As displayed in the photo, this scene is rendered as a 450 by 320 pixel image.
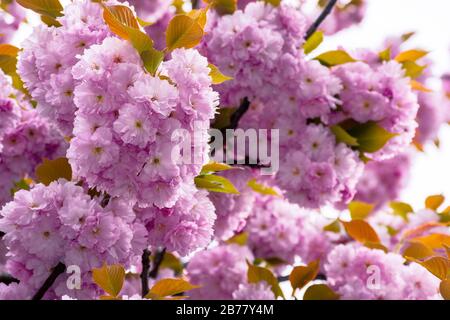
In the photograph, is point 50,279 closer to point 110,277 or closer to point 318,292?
point 110,277

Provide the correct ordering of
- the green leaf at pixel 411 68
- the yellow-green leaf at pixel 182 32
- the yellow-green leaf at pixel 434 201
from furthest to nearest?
the yellow-green leaf at pixel 434 201
the green leaf at pixel 411 68
the yellow-green leaf at pixel 182 32

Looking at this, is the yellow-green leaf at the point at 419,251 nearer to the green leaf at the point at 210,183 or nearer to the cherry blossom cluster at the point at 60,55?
the green leaf at the point at 210,183

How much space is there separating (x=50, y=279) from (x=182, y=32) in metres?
0.79

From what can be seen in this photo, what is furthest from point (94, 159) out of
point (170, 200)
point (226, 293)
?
point (226, 293)

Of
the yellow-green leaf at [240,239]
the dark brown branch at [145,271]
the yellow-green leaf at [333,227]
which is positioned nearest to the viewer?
the dark brown branch at [145,271]

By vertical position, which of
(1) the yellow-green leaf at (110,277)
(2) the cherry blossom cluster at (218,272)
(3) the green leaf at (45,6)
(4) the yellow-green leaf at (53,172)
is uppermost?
(3) the green leaf at (45,6)

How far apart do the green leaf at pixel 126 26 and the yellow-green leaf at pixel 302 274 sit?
3.45ft

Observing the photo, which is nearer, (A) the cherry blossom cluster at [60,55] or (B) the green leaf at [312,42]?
(A) the cherry blossom cluster at [60,55]

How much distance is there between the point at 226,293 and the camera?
3518 millimetres

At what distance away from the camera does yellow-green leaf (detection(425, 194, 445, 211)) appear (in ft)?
10.8

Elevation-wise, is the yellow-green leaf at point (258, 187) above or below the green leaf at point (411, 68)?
below

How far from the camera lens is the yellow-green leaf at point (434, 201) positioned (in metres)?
3.29

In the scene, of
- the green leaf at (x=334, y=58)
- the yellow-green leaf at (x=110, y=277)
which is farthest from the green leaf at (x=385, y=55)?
the yellow-green leaf at (x=110, y=277)
